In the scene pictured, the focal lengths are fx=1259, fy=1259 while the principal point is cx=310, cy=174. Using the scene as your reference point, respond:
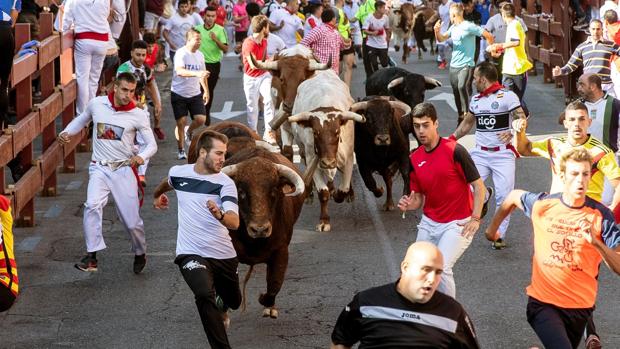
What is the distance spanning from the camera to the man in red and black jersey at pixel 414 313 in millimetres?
6719

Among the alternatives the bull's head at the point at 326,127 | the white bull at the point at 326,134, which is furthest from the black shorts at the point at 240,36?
the bull's head at the point at 326,127

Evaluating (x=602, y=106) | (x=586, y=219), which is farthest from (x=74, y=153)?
(x=586, y=219)

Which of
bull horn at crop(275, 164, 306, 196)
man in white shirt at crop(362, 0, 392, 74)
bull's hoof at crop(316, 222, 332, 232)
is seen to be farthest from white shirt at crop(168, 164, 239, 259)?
man in white shirt at crop(362, 0, 392, 74)

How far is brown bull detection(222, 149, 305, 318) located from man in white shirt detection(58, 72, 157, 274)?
1.63m

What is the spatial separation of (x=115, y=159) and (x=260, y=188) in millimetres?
2436

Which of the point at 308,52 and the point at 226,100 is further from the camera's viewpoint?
the point at 226,100

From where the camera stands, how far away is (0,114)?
43.3ft

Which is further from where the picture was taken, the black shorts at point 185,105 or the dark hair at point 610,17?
the black shorts at point 185,105

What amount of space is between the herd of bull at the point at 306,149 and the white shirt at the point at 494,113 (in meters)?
1.92

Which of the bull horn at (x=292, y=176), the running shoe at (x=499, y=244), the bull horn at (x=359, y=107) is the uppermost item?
the bull horn at (x=292, y=176)

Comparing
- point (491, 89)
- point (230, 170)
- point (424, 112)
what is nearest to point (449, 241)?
point (424, 112)

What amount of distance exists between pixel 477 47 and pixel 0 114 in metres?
10.9

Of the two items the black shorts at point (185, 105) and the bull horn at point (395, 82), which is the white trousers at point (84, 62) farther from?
the bull horn at point (395, 82)

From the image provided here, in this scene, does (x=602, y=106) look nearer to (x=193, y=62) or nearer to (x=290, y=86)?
(x=290, y=86)
